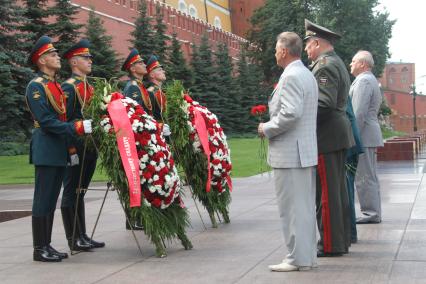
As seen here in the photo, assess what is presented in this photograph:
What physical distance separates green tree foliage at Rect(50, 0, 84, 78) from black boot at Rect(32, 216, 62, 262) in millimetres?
25022

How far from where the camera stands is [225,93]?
49812mm

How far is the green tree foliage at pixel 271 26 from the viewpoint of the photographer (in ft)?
174

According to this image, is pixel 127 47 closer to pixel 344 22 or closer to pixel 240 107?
pixel 240 107

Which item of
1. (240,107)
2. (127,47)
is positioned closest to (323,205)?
(127,47)

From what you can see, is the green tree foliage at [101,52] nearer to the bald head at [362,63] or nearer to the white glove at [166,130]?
the bald head at [362,63]

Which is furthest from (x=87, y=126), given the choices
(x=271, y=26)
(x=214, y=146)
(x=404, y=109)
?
(x=404, y=109)

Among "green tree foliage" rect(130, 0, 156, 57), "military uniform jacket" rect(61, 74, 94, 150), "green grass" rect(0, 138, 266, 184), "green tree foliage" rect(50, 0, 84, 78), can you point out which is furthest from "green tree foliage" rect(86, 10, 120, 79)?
"military uniform jacket" rect(61, 74, 94, 150)

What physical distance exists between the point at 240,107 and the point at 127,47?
9.88m

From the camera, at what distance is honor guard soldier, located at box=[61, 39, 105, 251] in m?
7.13

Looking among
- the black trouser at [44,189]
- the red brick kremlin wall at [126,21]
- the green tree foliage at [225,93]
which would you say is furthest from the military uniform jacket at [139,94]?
the green tree foliage at [225,93]

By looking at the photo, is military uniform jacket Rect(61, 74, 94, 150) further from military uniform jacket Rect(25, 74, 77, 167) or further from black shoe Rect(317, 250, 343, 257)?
black shoe Rect(317, 250, 343, 257)

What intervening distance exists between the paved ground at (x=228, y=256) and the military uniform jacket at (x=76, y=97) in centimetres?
124

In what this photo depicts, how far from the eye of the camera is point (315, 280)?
5543 mm

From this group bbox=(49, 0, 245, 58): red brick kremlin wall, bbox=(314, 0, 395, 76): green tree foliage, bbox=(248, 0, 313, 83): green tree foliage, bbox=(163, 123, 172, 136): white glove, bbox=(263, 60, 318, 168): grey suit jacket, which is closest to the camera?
bbox=(263, 60, 318, 168): grey suit jacket
